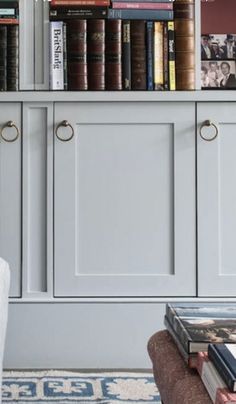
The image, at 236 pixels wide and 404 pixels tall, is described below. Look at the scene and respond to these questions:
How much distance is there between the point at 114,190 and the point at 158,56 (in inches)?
18.0

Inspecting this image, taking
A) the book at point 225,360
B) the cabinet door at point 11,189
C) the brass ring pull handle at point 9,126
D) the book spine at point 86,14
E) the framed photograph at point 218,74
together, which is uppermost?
the book spine at point 86,14

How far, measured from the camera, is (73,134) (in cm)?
179

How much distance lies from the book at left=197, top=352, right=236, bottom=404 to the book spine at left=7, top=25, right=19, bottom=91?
1.26 m

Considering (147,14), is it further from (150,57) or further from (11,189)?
(11,189)

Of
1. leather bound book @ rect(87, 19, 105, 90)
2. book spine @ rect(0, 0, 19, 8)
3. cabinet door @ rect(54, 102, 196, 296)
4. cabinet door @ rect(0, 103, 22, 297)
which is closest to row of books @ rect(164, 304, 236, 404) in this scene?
cabinet door @ rect(54, 102, 196, 296)

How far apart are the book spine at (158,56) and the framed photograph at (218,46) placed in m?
0.27

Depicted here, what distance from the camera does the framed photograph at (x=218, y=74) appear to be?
198 cm

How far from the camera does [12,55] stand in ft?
5.87

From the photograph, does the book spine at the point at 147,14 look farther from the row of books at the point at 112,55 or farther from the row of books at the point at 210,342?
the row of books at the point at 210,342

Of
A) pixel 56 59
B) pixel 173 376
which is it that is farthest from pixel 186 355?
pixel 56 59

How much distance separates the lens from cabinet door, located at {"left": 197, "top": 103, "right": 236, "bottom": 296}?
5.84 feet

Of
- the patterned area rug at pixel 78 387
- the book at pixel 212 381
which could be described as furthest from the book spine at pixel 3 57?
the book at pixel 212 381

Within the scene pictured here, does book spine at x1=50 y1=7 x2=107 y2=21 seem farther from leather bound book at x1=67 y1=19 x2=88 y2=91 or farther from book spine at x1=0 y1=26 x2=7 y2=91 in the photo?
book spine at x1=0 y1=26 x2=7 y2=91

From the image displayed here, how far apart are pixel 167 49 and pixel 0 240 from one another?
0.82 meters
